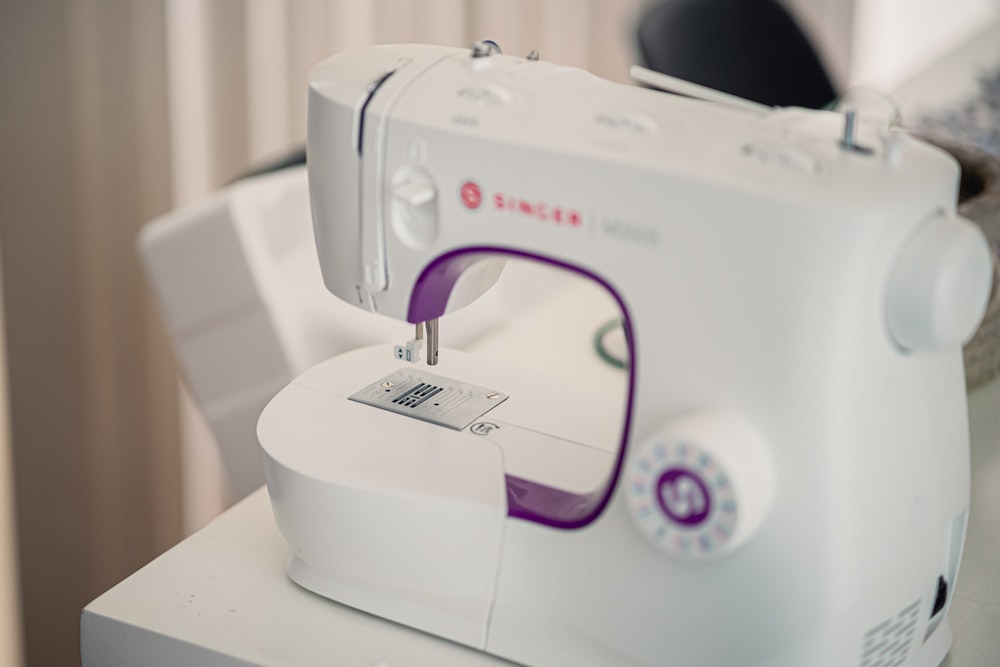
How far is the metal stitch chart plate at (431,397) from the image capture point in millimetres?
919

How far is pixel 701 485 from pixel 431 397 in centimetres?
29

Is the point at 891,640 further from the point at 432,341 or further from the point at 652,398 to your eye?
the point at 432,341

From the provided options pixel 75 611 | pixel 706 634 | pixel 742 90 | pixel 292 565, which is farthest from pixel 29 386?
pixel 706 634

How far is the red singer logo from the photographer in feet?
2.57

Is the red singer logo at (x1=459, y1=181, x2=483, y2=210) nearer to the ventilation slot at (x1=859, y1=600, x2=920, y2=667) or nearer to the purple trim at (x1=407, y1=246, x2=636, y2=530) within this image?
the purple trim at (x1=407, y1=246, x2=636, y2=530)

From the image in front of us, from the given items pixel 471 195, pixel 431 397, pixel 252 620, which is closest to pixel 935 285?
pixel 471 195

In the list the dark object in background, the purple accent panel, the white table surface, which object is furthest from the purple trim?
the dark object in background

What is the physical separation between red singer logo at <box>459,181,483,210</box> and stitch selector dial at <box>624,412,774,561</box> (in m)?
0.19

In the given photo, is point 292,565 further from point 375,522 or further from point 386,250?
point 386,250

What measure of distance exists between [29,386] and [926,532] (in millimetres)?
1505

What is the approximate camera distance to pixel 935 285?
689 mm

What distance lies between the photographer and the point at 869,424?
721 mm

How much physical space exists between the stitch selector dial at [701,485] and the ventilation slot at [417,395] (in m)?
0.24

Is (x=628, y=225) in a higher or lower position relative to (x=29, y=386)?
higher
